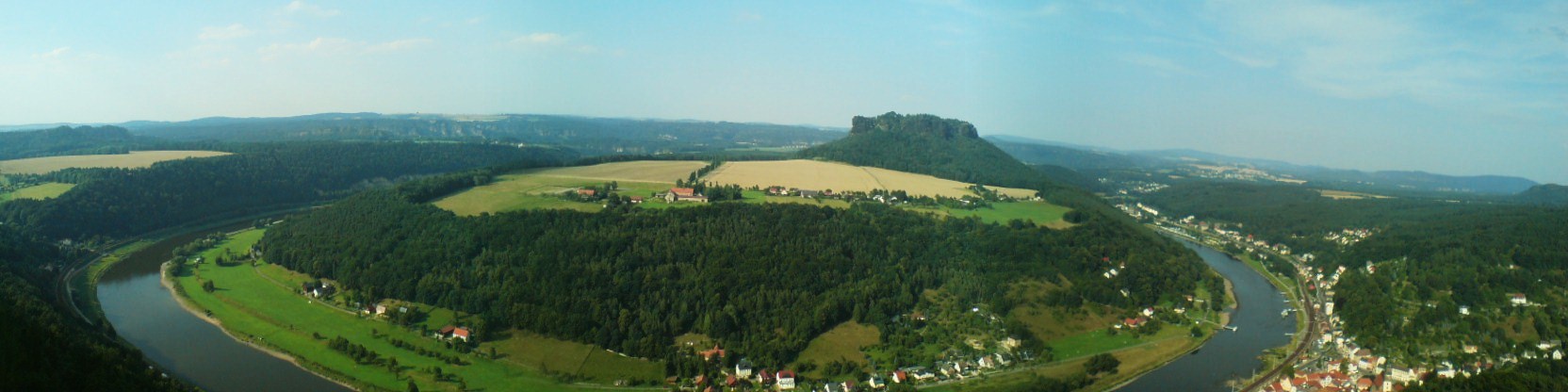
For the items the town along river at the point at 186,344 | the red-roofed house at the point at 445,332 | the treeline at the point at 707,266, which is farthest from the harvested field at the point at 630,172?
the town along river at the point at 186,344

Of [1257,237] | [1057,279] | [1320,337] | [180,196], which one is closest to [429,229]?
[1057,279]

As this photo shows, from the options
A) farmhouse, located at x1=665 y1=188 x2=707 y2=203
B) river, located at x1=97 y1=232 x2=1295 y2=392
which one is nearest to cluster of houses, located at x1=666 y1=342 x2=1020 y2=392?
river, located at x1=97 y1=232 x2=1295 y2=392

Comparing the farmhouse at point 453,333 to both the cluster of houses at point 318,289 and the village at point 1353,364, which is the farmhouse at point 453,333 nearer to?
the cluster of houses at point 318,289

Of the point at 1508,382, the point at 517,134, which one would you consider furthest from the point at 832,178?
the point at 517,134

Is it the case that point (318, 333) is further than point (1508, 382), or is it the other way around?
point (318, 333)

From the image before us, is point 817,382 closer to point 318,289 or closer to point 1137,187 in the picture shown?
point 318,289
